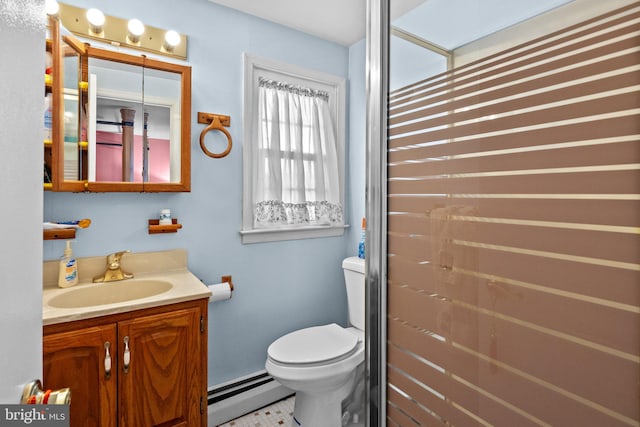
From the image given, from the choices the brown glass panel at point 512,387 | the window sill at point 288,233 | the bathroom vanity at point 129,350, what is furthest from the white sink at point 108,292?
the brown glass panel at point 512,387

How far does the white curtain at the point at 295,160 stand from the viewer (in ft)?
7.20

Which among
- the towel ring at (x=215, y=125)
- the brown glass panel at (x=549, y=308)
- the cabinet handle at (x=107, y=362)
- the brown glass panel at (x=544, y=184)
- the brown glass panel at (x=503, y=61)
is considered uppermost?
the towel ring at (x=215, y=125)

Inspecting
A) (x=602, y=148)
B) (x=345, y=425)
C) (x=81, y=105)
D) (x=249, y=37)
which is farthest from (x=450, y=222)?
(x=249, y=37)

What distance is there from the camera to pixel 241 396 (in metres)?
2.07

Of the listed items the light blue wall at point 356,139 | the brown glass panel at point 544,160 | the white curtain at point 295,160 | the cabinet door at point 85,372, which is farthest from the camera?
the light blue wall at point 356,139

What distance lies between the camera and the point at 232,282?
210 centimetres

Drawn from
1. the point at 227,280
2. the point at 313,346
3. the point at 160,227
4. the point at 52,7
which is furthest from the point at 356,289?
the point at 52,7

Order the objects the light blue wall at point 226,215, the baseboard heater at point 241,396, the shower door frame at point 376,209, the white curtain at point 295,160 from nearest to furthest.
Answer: the shower door frame at point 376,209 → the light blue wall at point 226,215 → the baseboard heater at point 241,396 → the white curtain at point 295,160

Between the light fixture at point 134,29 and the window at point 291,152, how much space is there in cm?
59

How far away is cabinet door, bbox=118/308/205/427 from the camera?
1.38 metres

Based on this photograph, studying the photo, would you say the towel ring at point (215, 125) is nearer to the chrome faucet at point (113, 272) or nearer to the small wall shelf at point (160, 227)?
the small wall shelf at point (160, 227)

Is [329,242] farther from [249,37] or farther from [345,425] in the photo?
[249,37]

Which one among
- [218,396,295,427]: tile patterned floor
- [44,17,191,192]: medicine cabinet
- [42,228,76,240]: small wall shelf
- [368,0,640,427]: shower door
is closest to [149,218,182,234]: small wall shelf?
[44,17,191,192]: medicine cabinet

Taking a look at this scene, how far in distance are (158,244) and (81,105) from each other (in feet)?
2.56
